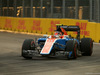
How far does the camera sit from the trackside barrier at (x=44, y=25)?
25.6m

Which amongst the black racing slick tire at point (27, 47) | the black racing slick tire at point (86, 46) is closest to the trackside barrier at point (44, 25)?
the black racing slick tire at point (86, 46)

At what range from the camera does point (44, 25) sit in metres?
33.4

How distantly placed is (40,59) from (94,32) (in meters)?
9.98

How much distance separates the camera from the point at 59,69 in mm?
12859

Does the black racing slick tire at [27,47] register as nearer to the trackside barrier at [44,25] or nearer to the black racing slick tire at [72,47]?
the black racing slick tire at [72,47]

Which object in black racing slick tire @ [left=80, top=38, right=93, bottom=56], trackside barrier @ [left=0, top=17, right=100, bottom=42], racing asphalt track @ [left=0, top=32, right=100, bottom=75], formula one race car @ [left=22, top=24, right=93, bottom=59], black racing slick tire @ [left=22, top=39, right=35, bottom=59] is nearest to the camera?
racing asphalt track @ [left=0, top=32, right=100, bottom=75]

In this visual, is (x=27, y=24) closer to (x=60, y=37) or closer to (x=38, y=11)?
(x=38, y=11)

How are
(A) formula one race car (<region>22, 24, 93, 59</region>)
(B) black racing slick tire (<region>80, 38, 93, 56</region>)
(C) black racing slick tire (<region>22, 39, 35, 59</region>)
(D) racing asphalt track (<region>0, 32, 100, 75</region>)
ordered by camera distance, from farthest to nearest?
(B) black racing slick tire (<region>80, 38, 93, 56</region>)
(C) black racing slick tire (<region>22, 39, 35, 59</region>)
(A) formula one race car (<region>22, 24, 93, 59</region>)
(D) racing asphalt track (<region>0, 32, 100, 75</region>)

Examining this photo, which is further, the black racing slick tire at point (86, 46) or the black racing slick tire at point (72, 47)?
the black racing slick tire at point (86, 46)

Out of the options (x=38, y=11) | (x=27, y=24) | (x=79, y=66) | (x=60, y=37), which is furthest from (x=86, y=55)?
(x=38, y=11)

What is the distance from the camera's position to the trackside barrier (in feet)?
84.1

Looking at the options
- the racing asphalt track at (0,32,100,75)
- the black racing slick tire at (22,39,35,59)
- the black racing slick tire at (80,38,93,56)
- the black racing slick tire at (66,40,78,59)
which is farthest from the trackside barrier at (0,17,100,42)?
the black racing slick tire at (22,39,35,59)

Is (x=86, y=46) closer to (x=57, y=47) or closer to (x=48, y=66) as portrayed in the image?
(x=57, y=47)

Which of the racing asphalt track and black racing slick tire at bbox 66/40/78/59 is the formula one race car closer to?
black racing slick tire at bbox 66/40/78/59
